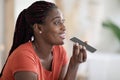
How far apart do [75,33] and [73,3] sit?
0.33 meters

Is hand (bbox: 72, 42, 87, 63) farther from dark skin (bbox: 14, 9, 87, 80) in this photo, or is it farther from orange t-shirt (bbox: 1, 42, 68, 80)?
orange t-shirt (bbox: 1, 42, 68, 80)

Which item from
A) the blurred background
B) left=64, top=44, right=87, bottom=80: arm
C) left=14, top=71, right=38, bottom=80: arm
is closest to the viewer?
left=14, top=71, right=38, bottom=80: arm

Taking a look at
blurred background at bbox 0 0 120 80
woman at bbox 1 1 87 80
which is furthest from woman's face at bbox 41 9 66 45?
blurred background at bbox 0 0 120 80

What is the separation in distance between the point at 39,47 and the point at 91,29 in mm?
1889

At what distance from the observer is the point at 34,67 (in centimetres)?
127

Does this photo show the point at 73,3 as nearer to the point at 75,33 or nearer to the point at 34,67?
Result: the point at 75,33

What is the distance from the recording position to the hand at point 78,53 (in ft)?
4.39

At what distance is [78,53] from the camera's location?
1354 millimetres

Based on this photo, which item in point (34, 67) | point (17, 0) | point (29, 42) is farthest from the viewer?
point (17, 0)

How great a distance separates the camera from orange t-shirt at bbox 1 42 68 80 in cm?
126

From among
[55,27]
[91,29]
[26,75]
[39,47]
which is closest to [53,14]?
[55,27]

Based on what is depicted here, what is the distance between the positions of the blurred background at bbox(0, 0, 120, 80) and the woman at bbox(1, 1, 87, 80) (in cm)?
163

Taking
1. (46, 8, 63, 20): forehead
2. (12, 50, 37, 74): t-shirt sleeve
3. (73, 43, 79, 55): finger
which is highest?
(46, 8, 63, 20): forehead

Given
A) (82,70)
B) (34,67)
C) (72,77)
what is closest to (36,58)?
(34,67)
